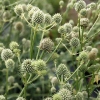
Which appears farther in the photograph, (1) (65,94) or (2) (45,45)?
(2) (45,45)

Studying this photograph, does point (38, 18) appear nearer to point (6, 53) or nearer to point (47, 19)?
point (47, 19)

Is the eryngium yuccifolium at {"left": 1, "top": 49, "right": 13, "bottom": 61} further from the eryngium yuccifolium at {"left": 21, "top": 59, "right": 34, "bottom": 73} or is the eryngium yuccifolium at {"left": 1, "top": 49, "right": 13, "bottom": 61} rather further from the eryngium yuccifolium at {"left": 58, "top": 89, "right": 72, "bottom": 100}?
the eryngium yuccifolium at {"left": 58, "top": 89, "right": 72, "bottom": 100}

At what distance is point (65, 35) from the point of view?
111cm

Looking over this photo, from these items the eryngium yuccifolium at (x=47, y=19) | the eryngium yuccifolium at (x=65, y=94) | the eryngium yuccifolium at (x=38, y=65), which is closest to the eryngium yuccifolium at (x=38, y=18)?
the eryngium yuccifolium at (x=47, y=19)

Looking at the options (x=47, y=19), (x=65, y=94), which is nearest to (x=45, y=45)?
(x=47, y=19)

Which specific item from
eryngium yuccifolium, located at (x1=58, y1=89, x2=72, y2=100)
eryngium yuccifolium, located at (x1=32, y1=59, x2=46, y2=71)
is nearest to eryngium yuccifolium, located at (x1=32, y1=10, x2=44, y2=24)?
eryngium yuccifolium, located at (x1=32, y1=59, x2=46, y2=71)

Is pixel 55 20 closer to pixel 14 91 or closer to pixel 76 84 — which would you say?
pixel 76 84

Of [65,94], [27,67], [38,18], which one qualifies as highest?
[38,18]

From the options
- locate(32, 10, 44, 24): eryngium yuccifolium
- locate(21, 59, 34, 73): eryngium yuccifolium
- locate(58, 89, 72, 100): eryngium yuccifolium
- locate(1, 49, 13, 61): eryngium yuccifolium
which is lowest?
locate(58, 89, 72, 100): eryngium yuccifolium

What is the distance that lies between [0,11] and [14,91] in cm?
64

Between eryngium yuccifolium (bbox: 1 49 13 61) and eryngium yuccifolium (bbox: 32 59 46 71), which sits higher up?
eryngium yuccifolium (bbox: 1 49 13 61)

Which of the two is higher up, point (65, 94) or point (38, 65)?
point (38, 65)

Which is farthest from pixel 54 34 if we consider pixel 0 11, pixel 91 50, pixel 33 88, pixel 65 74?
pixel 65 74

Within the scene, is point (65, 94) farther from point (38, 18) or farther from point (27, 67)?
point (38, 18)
